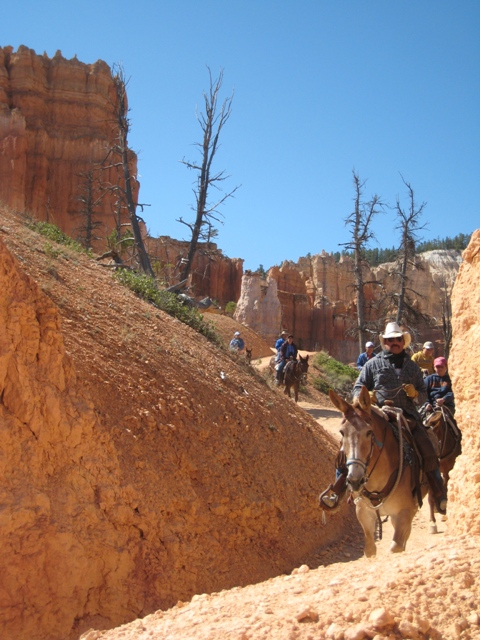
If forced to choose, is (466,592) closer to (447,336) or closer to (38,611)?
(38,611)

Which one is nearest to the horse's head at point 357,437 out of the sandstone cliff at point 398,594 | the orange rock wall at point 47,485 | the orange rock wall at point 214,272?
the sandstone cliff at point 398,594

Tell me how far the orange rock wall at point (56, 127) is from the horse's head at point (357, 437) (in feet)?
138

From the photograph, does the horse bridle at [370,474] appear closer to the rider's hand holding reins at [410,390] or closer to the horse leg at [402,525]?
the horse leg at [402,525]

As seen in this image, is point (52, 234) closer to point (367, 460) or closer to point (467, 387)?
point (367, 460)

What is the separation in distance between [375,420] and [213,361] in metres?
5.42

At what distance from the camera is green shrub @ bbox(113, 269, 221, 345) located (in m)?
13.8

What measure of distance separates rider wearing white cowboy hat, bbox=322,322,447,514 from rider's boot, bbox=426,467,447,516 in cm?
1

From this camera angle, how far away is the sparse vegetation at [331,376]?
27798 millimetres

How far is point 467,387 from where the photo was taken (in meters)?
4.67

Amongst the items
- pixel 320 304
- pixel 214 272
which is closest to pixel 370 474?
pixel 320 304

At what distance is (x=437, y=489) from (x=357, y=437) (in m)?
1.64

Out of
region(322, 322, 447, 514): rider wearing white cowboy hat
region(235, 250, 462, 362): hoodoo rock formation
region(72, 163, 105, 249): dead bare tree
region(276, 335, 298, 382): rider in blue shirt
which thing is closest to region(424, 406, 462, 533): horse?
region(322, 322, 447, 514): rider wearing white cowboy hat

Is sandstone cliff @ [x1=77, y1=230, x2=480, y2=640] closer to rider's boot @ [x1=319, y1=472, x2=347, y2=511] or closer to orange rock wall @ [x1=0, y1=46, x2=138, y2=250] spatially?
rider's boot @ [x1=319, y1=472, x2=347, y2=511]

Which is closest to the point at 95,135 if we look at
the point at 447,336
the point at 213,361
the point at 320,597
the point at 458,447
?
the point at 447,336
